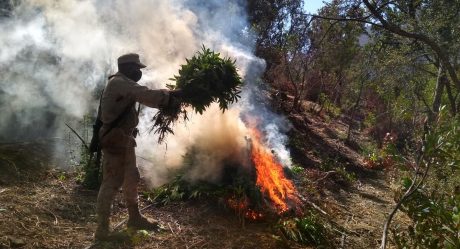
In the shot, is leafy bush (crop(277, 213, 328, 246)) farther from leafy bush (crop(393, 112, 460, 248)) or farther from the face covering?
the face covering

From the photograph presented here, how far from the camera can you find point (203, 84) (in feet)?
16.4

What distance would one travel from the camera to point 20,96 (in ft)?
26.1

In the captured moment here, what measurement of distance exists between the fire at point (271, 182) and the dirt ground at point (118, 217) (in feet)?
1.75

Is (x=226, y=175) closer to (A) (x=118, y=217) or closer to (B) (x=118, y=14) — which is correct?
(A) (x=118, y=217)

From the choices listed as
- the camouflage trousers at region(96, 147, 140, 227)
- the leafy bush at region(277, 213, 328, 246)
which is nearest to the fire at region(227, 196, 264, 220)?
the leafy bush at region(277, 213, 328, 246)

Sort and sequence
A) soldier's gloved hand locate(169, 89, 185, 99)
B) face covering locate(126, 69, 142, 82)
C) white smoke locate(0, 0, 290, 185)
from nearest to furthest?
face covering locate(126, 69, 142, 82), soldier's gloved hand locate(169, 89, 185, 99), white smoke locate(0, 0, 290, 185)

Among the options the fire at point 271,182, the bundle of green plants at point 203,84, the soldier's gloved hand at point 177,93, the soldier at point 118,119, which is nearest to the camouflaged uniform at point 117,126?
the soldier at point 118,119

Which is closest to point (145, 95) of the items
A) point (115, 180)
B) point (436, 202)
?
point (115, 180)

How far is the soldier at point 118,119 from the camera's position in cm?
455

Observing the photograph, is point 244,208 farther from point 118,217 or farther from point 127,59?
A: point 127,59

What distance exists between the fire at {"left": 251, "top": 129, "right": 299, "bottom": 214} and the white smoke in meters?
1.34

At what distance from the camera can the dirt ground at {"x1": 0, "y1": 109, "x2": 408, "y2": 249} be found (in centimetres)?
464

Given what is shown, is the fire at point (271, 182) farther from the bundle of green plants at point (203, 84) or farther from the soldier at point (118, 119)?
the soldier at point (118, 119)

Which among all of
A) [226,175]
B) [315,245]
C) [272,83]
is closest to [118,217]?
[226,175]
